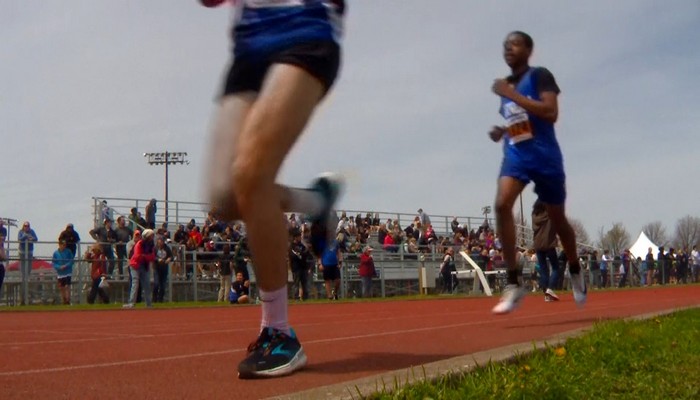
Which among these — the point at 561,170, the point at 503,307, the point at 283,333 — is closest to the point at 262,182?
the point at 283,333

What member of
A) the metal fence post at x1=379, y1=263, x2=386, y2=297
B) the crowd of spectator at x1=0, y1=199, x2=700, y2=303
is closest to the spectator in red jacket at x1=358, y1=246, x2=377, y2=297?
the crowd of spectator at x1=0, y1=199, x2=700, y2=303

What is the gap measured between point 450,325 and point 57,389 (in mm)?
3647

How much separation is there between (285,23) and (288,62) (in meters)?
0.18

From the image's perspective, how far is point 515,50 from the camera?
652 cm

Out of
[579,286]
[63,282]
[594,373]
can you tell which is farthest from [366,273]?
[594,373]

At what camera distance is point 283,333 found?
3551 millimetres

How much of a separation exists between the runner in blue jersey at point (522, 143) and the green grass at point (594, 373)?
1.44m

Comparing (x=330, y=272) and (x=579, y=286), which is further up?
(x=330, y=272)

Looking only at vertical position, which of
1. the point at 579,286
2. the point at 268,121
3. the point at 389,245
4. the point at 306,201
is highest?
the point at 389,245

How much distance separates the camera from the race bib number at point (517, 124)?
6.40m

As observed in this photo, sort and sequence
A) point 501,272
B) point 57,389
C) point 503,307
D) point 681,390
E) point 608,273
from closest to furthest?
point 57,389, point 681,390, point 503,307, point 501,272, point 608,273

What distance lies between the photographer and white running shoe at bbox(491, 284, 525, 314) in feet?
20.0

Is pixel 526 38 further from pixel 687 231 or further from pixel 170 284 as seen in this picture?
pixel 687 231

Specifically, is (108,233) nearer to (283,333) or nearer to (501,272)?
(501,272)
